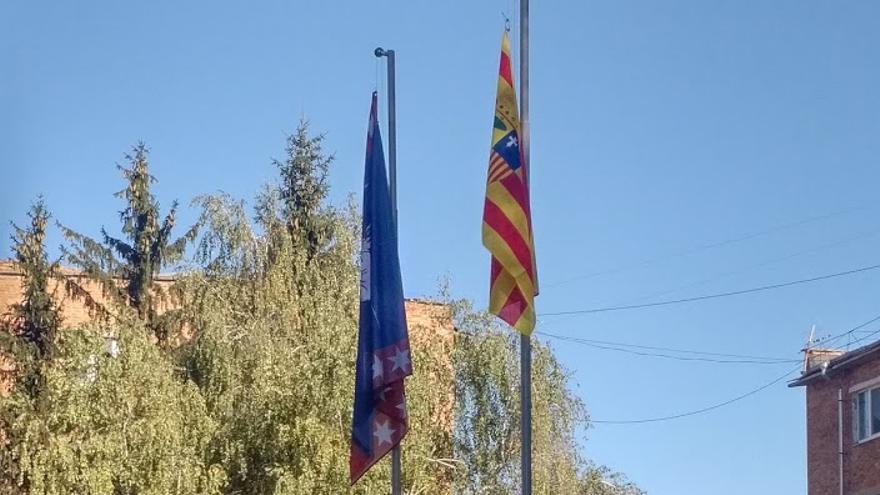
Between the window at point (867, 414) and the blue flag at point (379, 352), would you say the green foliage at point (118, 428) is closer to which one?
the blue flag at point (379, 352)

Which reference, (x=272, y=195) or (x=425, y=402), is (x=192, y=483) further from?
(x=272, y=195)

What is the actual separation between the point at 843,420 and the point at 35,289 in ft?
64.8

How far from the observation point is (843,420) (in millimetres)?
37781

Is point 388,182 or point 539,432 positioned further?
A: point 539,432

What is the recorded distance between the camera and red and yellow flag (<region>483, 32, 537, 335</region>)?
1559cm

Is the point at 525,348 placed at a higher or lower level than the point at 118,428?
A: lower

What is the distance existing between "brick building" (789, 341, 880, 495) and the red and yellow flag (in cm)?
2133

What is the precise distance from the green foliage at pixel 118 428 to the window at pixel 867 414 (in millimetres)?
17304

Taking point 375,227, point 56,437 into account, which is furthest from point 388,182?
point 56,437

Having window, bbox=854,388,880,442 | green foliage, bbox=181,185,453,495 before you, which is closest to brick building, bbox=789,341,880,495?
window, bbox=854,388,880,442

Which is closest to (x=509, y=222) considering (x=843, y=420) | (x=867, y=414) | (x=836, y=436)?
(x=867, y=414)

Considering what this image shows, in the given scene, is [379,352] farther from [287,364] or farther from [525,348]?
[287,364]

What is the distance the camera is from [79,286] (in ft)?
115

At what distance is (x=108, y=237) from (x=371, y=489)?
12.2m
